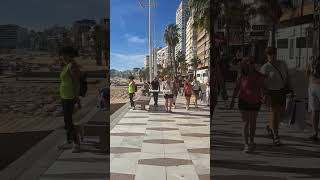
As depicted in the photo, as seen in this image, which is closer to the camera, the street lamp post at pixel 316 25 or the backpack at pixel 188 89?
the street lamp post at pixel 316 25

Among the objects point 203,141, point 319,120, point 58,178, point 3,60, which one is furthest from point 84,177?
point 203,141

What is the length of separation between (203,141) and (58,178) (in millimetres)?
5859

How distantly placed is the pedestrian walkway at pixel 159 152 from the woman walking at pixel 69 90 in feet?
6.60

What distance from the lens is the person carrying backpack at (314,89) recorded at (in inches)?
156

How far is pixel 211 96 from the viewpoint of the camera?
432 centimetres

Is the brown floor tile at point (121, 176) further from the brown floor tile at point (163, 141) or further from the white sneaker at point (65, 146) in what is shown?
the brown floor tile at point (163, 141)

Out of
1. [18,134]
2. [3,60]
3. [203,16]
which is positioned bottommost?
[18,134]

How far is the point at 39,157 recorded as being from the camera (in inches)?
161

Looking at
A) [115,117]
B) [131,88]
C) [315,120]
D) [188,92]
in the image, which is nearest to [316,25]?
[315,120]

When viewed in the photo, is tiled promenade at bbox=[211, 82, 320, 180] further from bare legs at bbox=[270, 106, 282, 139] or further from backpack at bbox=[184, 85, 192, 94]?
backpack at bbox=[184, 85, 192, 94]

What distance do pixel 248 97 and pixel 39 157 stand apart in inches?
73.6

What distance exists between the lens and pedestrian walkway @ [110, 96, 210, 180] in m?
6.41

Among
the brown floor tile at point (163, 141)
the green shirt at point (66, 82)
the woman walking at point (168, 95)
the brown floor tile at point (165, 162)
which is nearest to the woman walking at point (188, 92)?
the woman walking at point (168, 95)

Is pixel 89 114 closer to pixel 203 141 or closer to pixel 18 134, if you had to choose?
pixel 18 134
